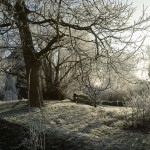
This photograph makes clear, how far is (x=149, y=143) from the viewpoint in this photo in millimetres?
4398

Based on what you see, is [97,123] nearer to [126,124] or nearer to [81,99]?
[126,124]

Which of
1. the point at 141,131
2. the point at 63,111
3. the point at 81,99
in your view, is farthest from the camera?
the point at 81,99

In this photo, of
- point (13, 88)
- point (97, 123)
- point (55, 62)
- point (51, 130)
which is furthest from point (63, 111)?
point (13, 88)

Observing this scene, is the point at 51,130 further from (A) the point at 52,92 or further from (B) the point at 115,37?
(A) the point at 52,92

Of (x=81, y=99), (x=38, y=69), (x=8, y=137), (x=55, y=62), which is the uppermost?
(x=55, y=62)

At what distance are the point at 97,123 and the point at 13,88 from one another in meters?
15.8

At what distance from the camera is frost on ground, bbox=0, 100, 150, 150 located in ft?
14.3

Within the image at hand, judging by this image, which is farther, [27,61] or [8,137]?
[27,61]

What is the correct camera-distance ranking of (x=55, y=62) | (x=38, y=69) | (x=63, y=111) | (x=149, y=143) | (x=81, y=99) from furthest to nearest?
1. (x=55, y=62)
2. (x=81, y=99)
3. (x=38, y=69)
4. (x=63, y=111)
5. (x=149, y=143)

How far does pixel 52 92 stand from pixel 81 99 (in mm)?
1373

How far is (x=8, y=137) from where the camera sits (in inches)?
194

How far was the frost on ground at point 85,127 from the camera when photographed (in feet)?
14.3

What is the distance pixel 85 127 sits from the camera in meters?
5.66

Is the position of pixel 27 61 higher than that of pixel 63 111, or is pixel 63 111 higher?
Answer: pixel 27 61
